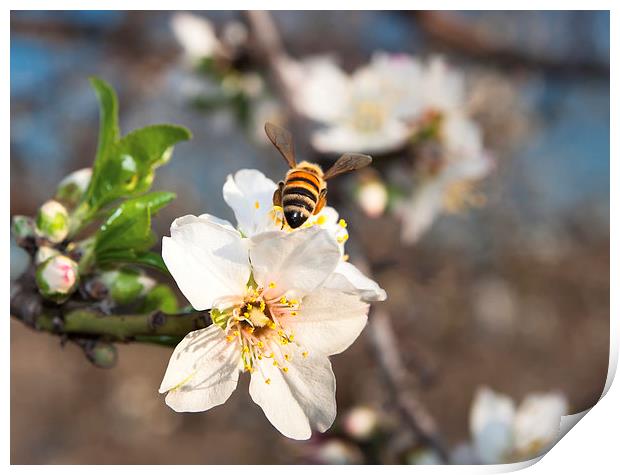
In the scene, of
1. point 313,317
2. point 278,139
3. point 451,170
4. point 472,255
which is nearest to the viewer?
point 313,317

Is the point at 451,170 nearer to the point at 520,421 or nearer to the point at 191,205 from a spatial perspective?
the point at 520,421

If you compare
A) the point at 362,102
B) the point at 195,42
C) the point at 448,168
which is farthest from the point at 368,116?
the point at 195,42

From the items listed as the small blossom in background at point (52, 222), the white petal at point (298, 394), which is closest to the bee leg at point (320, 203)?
the white petal at point (298, 394)

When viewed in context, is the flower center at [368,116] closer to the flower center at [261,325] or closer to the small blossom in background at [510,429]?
the small blossom in background at [510,429]

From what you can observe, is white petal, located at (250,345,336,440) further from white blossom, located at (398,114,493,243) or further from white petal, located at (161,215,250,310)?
white blossom, located at (398,114,493,243)
